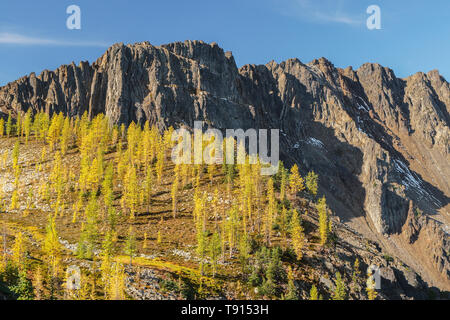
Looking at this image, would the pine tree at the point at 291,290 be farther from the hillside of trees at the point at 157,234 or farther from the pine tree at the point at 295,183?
the pine tree at the point at 295,183

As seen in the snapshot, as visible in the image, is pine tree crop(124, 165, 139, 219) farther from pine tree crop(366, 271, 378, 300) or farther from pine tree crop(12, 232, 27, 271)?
pine tree crop(366, 271, 378, 300)

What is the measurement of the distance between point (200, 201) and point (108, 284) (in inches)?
1372

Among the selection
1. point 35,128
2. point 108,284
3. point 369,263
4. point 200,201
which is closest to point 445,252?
point 369,263

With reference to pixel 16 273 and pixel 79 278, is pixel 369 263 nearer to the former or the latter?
pixel 79 278

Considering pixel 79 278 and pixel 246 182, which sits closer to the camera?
pixel 79 278

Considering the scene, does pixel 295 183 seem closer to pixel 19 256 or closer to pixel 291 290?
pixel 291 290

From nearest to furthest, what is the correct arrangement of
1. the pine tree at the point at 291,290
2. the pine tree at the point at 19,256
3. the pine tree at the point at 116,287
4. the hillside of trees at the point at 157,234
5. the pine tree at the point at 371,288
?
1. the pine tree at the point at 116,287
2. the pine tree at the point at 19,256
3. the hillside of trees at the point at 157,234
4. the pine tree at the point at 291,290
5. the pine tree at the point at 371,288

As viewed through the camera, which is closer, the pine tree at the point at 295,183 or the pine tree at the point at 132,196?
the pine tree at the point at 132,196

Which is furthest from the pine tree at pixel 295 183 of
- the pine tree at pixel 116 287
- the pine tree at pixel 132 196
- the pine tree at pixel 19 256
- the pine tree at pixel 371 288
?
the pine tree at pixel 19 256

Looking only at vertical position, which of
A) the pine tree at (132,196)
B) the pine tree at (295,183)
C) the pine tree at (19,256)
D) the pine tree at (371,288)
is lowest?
the pine tree at (371,288)

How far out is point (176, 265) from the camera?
53094 mm

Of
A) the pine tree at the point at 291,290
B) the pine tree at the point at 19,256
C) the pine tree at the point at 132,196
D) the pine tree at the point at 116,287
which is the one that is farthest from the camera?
the pine tree at the point at 132,196

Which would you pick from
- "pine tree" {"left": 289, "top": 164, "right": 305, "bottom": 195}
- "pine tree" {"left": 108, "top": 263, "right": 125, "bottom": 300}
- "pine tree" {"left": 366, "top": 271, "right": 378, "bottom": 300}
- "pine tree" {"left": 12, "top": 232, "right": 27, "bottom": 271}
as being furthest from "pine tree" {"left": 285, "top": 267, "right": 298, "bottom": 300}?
"pine tree" {"left": 12, "top": 232, "right": 27, "bottom": 271}
